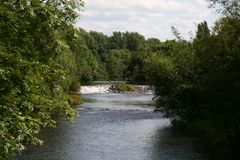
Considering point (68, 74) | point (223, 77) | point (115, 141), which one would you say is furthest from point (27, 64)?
point (115, 141)

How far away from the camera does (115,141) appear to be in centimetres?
3853

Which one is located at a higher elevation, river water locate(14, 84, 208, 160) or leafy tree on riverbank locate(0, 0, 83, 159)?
leafy tree on riverbank locate(0, 0, 83, 159)

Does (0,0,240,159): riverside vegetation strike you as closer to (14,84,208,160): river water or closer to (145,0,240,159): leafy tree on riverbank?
(145,0,240,159): leafy tree on riverbank

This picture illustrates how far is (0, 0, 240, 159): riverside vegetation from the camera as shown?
10.5 meters

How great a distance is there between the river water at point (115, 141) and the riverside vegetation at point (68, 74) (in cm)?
247

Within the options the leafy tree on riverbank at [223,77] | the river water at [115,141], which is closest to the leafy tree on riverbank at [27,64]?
the leafy tree on riverbank at [223,77]

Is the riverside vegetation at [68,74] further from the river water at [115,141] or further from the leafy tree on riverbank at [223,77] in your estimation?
the river water at [115,141]

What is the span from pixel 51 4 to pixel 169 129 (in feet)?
117

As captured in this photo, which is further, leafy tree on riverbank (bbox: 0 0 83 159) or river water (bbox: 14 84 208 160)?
river water (bbox: 14 84 208 160)

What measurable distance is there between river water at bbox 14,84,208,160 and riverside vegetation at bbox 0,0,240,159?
8.10 feet

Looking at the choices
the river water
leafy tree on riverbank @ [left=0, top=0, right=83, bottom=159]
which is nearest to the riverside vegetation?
leafy tree on riverbank @ [left=0, top=0, right=83, bottom=159]

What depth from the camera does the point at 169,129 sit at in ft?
151

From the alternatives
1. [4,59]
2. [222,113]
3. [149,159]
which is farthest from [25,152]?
[4,59]

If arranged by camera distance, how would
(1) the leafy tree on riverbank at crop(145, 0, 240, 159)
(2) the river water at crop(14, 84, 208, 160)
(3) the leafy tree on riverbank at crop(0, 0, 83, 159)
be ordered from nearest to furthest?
(3) the leafy tree on riverbank at crop(0, 0, 83, 159), (1) the leafy tree on riverbank at crop(145, 0, 240, 159), (2) the river water at crop(14, 84, 208, 160)
